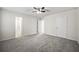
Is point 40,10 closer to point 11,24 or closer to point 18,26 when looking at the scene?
point 18,26

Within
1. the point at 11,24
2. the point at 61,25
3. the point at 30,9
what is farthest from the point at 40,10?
the point at 11,24

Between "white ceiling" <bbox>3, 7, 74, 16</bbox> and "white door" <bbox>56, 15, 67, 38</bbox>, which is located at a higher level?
"white ceiling" <bbox>3, 7, 74, 16</bbox>

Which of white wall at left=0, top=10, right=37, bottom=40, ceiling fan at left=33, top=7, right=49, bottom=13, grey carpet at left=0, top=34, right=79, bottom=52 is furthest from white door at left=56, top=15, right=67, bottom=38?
white wall at left=0, top=10, right=37, bottom=40

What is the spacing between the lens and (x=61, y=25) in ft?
5.80

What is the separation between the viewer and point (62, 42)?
1700mm

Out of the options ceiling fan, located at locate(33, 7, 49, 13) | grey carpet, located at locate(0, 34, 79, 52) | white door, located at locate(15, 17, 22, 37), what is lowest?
grey carpet, located at locate(0, 34, 79, 52)

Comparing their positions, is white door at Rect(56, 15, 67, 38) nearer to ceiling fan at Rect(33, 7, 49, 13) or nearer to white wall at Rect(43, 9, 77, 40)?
white wall at Rect(43, 9, 77, 40)

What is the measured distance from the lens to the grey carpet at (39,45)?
1640 mm

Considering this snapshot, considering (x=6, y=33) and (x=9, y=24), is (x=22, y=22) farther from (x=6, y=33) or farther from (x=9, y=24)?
(x=6, y=33)

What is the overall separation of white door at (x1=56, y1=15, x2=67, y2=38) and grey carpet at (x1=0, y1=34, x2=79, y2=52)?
0.49ft

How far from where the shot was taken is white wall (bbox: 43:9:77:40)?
166 cm
